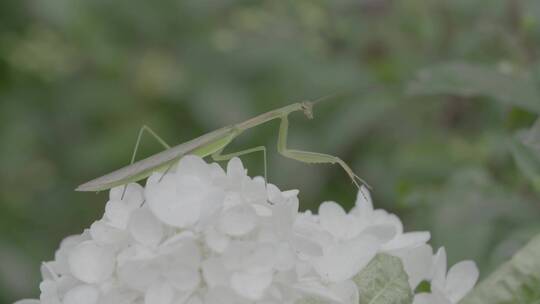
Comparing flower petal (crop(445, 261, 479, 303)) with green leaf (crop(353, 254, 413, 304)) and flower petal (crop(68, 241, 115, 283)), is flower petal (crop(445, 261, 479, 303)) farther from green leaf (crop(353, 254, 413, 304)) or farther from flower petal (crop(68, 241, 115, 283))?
flower petal (crop(68, 241, 115, 283))

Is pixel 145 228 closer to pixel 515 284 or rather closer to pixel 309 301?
pixel 309 301

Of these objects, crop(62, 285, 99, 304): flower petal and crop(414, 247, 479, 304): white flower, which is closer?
crop(62, 285, 99, 304): flower petal

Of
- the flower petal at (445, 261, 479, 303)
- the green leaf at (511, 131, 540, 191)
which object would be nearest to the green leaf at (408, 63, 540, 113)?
the green leaf at (511, 131, 540, 191)

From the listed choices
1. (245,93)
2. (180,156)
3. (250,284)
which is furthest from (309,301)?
(245,93)

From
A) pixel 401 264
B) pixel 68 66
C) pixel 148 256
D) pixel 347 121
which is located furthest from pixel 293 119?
pixel 148 256

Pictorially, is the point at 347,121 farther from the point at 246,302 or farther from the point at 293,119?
the point at 246,302

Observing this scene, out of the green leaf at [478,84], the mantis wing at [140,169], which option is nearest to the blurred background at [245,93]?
the green leaf at [478,84]
